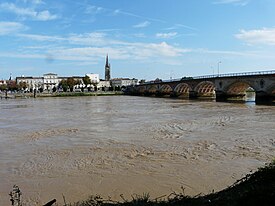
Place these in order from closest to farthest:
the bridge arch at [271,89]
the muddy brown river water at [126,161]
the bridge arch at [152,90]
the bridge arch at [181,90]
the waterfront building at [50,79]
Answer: the muddy brown river water at [126,161], the bridge arch at [271,89], the bridge arch at [181,90], the bridge arch at [152,90], the waterfront building at [50,79]

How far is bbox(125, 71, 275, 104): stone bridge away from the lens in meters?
49.2

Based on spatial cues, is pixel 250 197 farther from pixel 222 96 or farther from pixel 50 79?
pixel 50 79

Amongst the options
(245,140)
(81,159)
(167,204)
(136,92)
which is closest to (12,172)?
(81,159)

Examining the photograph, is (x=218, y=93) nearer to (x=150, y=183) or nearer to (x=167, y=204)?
(x=150, y=183)

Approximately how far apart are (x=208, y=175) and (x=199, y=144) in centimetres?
582

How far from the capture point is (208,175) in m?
10.5

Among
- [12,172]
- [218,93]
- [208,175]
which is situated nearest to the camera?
[208,175]

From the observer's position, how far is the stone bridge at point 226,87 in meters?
49.2

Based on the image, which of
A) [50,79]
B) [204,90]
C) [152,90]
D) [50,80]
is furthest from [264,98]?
[50,79]

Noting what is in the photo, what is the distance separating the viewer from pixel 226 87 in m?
59.8

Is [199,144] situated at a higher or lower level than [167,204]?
lower

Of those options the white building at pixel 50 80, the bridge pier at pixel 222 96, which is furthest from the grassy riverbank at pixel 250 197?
the white building at pixel 50 80

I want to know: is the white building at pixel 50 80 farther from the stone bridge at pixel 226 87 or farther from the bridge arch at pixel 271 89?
the bridge arch at pixel 271 89

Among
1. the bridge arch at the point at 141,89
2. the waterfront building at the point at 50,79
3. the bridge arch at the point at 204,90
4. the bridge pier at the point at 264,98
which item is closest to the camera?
the bridge pier at the point at 264,98
